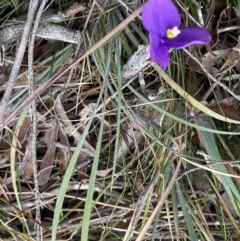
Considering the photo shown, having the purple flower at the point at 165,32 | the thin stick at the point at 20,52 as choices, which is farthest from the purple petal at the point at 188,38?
the thin stick at the point at 20,52

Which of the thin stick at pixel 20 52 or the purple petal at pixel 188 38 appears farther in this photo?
the thin stick at pixel 20 52

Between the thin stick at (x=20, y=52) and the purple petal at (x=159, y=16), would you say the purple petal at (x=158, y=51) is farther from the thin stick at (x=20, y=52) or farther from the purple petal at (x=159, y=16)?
the thin stick at (x=20, y=52)

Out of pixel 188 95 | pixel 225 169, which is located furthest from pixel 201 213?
pixel 188 95

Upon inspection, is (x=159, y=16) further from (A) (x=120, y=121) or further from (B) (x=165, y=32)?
(A) (x=120, y=121)

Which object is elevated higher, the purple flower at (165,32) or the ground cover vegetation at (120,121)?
the purple flower at (165,32)

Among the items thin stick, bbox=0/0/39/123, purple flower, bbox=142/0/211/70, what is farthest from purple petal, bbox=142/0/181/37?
thin stick, bbox=0/0/39/123

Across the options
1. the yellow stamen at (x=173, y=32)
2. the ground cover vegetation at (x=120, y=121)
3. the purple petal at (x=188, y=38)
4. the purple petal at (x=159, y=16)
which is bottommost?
the ground cover vegetation at (x=120, y=121)
